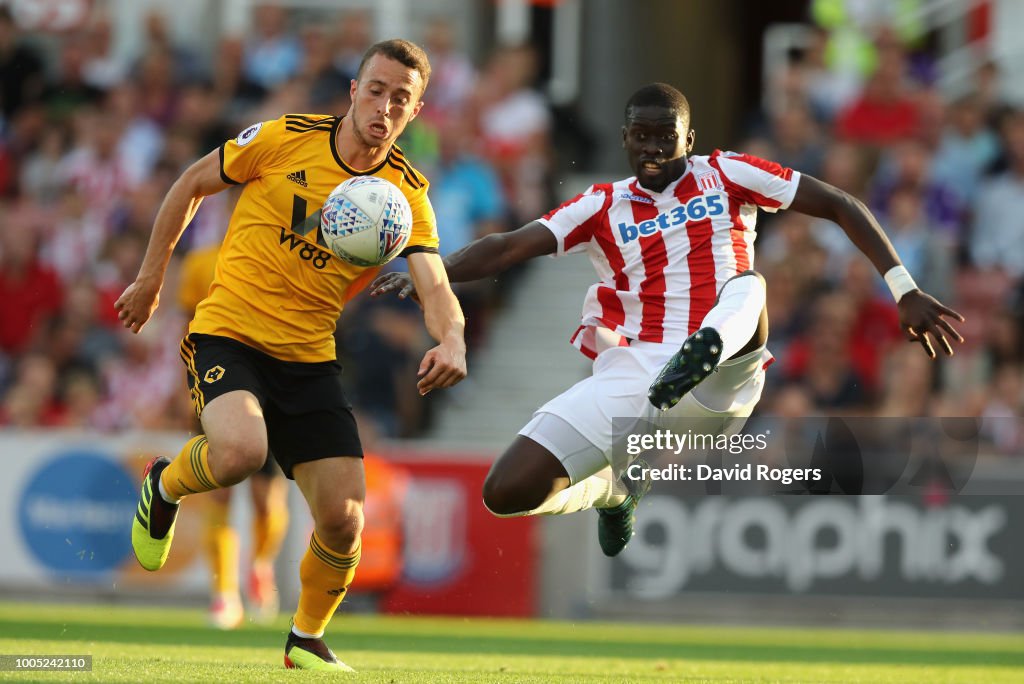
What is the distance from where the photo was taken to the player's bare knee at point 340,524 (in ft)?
23.6

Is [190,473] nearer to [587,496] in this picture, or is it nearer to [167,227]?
[167,227]

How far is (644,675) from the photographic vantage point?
7.85 m

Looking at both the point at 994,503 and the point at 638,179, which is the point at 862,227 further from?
the point at 994,503

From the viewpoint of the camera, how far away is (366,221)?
6.90 metres

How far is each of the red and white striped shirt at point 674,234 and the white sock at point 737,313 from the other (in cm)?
34

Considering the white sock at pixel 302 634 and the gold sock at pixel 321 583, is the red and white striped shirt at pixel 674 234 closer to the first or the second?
the gold sock at pixel 321 583

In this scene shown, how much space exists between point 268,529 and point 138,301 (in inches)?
162

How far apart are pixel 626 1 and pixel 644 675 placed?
33.5 feet

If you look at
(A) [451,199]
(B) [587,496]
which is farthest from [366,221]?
(A) [451,199]

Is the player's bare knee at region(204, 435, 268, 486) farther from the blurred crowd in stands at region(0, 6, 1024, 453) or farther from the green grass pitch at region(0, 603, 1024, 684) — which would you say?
the blurred crowd in stands at region(0, 6, 1024, 453)

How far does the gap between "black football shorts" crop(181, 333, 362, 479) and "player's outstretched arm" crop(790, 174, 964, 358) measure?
237 cm

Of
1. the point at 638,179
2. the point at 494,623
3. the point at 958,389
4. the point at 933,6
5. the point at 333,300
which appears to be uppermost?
the point at 933,6

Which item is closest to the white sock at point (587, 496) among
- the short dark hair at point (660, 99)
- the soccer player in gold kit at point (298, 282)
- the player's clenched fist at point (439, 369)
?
the soccer player in gold kit at point (298, 282)

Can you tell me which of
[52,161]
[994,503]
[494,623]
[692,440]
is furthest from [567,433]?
[52,161]
